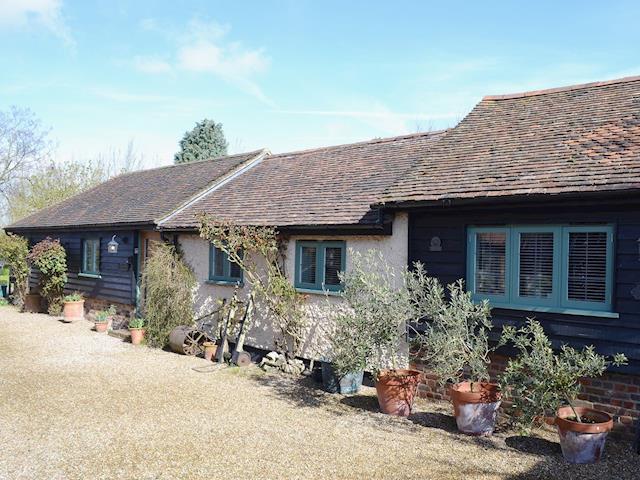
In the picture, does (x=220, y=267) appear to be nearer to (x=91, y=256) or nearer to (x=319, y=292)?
(x=319, y=292)

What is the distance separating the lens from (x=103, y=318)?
49.4ft

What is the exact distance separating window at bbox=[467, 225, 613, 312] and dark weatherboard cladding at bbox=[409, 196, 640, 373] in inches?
4.2

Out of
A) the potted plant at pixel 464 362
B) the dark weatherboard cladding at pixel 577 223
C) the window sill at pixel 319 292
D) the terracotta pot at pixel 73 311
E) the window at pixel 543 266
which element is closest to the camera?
the dark weatherboard cladding at pixel 577 223

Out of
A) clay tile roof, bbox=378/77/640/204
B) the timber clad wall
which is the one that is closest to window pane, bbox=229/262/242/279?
the timber clad wall

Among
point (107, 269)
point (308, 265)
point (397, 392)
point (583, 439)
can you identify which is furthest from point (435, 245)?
point (107, 269)

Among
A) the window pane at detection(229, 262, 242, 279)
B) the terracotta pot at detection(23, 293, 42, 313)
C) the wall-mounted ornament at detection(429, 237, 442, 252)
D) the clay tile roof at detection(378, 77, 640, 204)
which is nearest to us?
the clay tile roof at detection(378, 77, 640, 204)

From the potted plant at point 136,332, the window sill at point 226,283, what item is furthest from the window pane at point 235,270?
the potted plant at point 136,332

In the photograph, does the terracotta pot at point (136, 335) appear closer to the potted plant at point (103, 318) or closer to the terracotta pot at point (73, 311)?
the potted plant at point (103, 318)

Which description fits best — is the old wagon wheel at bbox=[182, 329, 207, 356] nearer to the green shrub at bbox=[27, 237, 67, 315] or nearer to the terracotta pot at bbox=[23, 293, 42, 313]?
the green shrub at bbox=[27, 237, 67, 315]

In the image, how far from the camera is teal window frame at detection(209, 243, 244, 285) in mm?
11883

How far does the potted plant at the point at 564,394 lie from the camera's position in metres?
5.74

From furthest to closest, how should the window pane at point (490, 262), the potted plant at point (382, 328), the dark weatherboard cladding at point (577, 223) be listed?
the window pane at point (490, 262)
the potted plant at point (382, 328)
the dark weatherboard cladding at point (577, 223)

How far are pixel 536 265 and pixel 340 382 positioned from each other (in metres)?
3.55

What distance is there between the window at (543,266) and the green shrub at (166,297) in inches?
280
